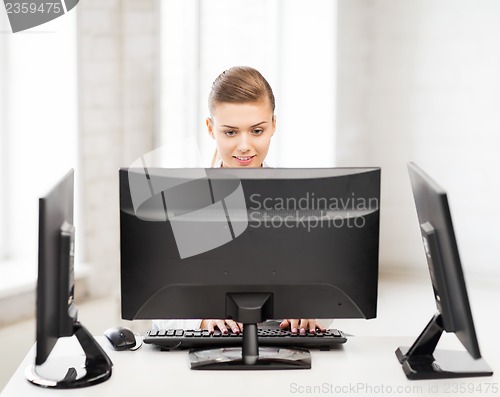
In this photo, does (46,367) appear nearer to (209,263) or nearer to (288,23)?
(209,263)

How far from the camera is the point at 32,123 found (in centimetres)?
349

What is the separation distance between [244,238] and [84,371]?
18.8 inches

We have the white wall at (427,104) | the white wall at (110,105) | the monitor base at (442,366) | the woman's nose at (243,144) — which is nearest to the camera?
the monitor base at (442,366)

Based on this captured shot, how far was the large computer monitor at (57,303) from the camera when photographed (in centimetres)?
178

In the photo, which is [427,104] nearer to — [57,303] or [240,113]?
[240,113]

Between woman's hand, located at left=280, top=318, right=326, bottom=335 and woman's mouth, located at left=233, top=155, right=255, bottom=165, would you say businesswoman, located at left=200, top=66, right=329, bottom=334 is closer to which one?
woman's mouth, located at left=233, top=155, right=255, bottom=165

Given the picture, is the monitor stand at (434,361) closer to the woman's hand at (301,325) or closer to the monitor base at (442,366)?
the monitor base at (442,366)

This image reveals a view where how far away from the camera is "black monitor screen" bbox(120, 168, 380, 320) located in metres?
1.93

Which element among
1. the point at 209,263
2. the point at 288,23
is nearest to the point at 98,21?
the point at 288,23

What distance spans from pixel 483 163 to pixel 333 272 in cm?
326

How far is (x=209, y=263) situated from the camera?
6.38 feet

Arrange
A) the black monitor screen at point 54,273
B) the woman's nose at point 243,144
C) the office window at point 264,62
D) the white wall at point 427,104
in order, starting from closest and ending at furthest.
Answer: the black monitor screen at point 54,273
the woman's nose at point 243,144
the office window at point 264,62
the white wall at point 427,104

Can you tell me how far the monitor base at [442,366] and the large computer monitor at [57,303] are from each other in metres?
0.70

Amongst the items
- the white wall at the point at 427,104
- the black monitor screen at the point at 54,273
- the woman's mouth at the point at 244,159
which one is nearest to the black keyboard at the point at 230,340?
the black monitor screen at the point at 54,273
